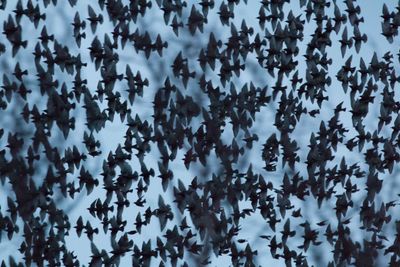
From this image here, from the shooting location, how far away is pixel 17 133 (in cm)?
415

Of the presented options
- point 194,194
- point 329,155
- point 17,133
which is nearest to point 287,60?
point 329,155

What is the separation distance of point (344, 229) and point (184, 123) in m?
0.88

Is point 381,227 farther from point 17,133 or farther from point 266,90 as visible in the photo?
point 17,133

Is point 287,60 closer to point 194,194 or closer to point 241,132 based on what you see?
point 241,132

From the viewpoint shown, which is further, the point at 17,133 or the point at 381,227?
the point at 381,227

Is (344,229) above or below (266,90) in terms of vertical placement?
below

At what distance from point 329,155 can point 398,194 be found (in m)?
0.39

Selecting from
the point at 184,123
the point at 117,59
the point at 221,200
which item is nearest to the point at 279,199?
the point at 221,200

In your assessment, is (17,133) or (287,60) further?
(287,60)

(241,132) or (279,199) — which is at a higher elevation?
(241,132)

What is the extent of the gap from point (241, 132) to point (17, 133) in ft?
3.36

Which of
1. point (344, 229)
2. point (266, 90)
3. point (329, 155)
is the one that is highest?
point (266, 90)

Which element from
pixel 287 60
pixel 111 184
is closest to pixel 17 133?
pixel 111 184

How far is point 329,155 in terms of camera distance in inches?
175
